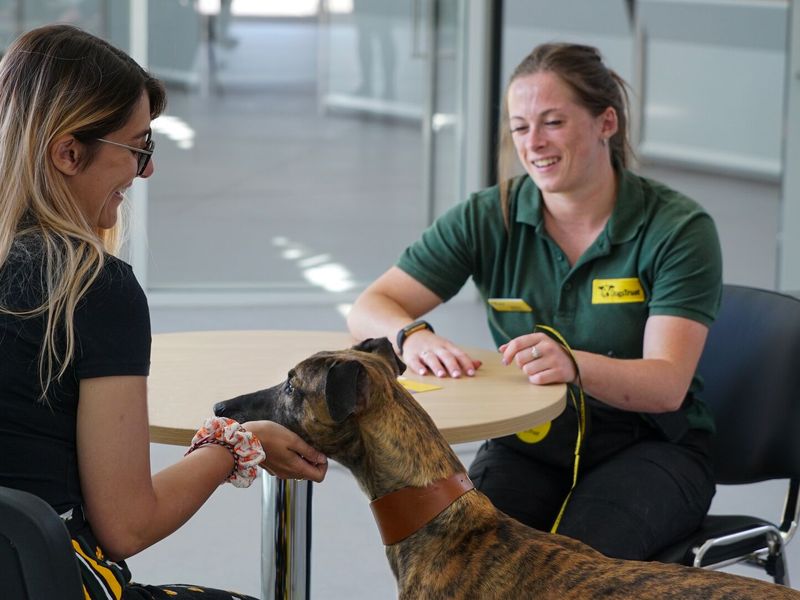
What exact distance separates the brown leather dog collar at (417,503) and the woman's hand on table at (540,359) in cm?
44

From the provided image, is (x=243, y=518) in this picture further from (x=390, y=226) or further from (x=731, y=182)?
(x=731, y=182)

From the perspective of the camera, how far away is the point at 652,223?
236 cm

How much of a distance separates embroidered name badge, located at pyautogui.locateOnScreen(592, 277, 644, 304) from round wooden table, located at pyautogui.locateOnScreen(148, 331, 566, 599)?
23cm

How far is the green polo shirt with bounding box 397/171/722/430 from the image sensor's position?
7.55ft

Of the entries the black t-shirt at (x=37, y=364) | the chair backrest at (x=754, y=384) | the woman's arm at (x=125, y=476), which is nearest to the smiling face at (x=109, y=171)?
the black t-shirt at (x=37, y=364)

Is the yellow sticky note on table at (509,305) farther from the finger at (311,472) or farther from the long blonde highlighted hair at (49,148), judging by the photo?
the long blonde highlighted hair at (49,148)

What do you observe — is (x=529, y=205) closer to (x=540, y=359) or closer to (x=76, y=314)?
(x=540, y=359)

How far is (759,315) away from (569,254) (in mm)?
386

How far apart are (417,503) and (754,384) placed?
0.93 meters

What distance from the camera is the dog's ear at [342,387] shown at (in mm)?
1645

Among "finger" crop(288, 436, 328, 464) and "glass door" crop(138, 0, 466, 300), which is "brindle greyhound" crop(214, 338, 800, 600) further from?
"glass door" crop(138, 0, 466, 300)

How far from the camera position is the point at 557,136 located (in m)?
2.38

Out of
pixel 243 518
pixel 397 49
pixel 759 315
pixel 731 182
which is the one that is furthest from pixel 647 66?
pixel 759 315

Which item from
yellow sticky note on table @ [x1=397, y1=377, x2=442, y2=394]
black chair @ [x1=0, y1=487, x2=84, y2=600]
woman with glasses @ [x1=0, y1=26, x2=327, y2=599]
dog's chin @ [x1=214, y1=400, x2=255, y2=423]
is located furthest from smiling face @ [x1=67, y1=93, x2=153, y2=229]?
yellow sticky note on table @ [x1=397, y1=377, x2=442, y2=394]
